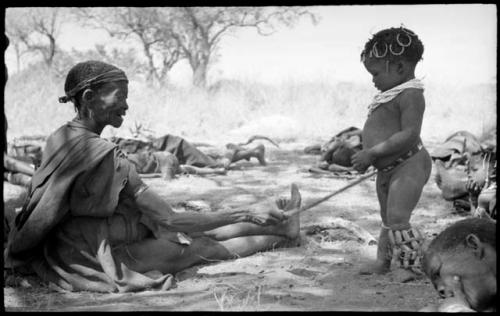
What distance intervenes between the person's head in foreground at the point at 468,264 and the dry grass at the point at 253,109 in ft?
33.3

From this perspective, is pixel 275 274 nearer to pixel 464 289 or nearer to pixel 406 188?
pixel 406 188

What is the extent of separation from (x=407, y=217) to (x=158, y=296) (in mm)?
1591

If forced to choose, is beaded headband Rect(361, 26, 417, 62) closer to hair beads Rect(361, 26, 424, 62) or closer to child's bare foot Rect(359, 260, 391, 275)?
hair beads Rect(361, 26, 424, 62)

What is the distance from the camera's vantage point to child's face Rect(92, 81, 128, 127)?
387 cm

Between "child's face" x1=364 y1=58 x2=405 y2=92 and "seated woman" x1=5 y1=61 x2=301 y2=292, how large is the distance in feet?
4.08

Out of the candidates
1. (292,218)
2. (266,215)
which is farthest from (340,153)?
(266,215)

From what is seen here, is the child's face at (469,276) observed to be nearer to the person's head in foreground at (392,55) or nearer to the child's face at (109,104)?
the person's head in foreground at (392,55)

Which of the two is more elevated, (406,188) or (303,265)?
(406,188)

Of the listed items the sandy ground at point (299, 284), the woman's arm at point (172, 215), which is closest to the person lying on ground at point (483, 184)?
the sandy ground at point (299, 284)

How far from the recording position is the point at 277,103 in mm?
17547

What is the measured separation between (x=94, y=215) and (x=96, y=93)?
709 mm

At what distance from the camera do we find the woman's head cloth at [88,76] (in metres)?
3.84
